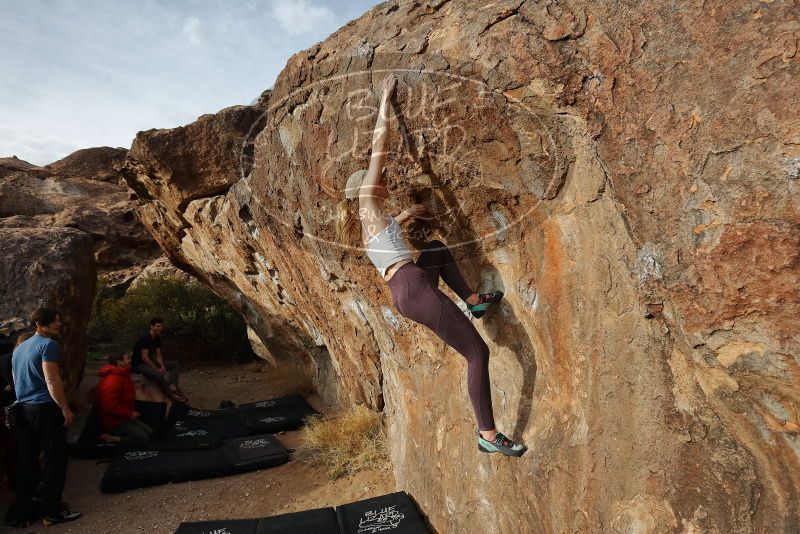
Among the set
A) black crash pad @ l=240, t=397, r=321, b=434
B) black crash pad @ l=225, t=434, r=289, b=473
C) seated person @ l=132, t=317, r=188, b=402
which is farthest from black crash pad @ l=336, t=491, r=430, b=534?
seated person @ l=132, t=317, r=188, b=402

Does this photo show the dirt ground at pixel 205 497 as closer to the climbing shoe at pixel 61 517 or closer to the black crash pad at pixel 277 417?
the climbing shoe at pixel 61 517

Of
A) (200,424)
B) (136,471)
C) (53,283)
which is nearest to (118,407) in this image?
(136,471)

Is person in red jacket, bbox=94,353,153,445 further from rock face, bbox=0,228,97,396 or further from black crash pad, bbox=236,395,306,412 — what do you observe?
black crash pad, bbox=236,395,306,412

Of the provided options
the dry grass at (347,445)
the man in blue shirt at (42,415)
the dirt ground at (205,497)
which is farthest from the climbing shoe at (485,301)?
the man in blue shirt at (42,415)

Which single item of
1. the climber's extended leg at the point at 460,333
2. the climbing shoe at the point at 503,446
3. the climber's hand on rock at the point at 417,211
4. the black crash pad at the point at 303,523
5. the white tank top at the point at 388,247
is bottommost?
the black crash pad at the point at 303,523

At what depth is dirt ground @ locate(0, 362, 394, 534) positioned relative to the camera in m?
4.22

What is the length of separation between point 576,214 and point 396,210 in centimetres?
114

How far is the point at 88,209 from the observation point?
11312 mm

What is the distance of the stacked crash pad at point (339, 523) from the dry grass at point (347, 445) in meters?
1.18

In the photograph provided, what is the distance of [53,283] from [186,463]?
8.74 feet

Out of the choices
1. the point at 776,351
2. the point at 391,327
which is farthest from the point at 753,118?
the point at 391,327

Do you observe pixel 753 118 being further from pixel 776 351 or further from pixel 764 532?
pixel 764 532

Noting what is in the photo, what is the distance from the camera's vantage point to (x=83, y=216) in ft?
36.3

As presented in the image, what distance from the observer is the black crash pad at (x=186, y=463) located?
15.5 feet
